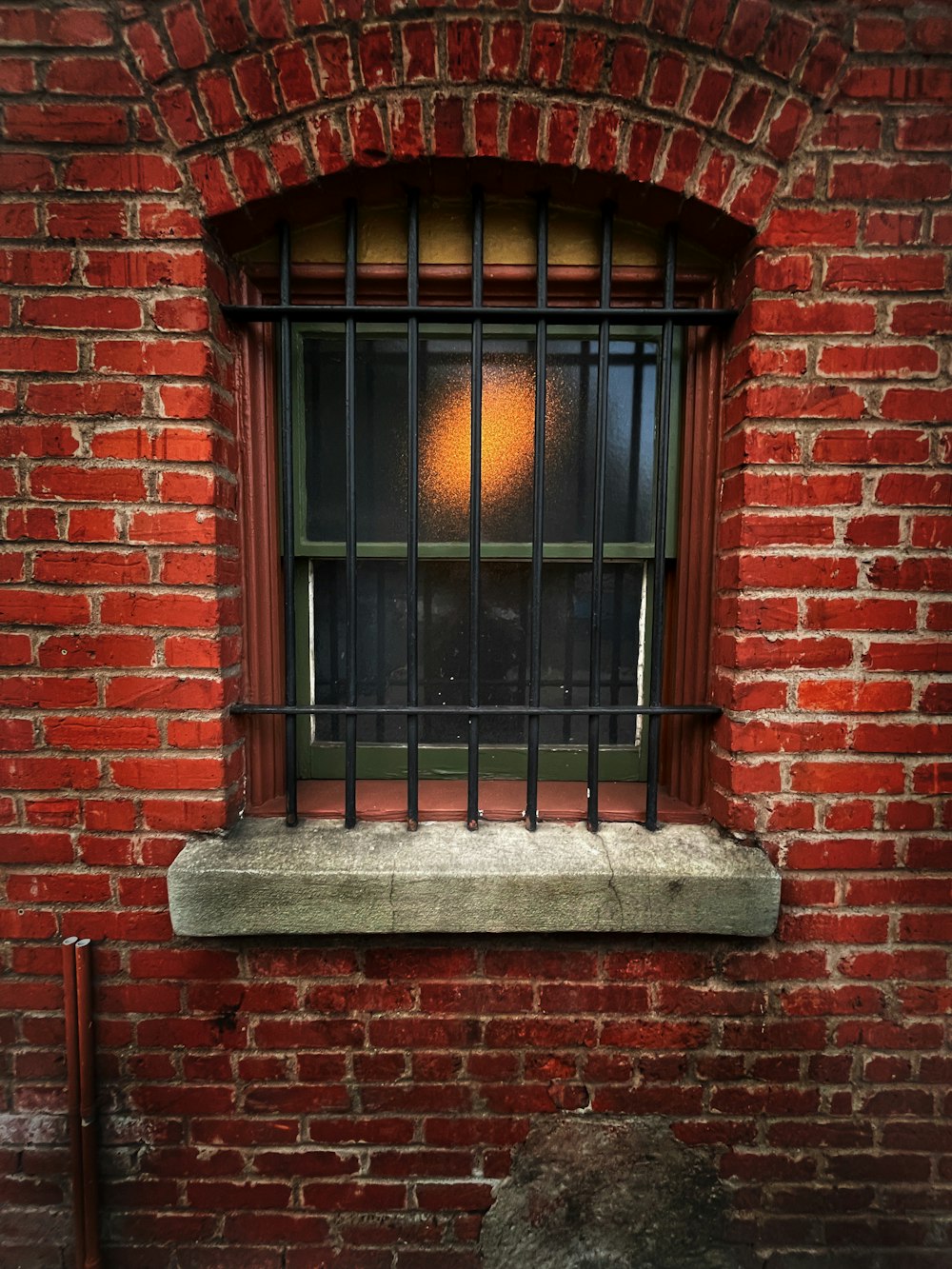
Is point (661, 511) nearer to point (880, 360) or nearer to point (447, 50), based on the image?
point (880, 360)

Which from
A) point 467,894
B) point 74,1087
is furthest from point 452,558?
point 74,1087

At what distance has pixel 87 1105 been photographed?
1391 mm

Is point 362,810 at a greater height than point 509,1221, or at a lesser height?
greater

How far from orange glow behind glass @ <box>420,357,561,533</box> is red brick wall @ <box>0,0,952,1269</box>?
0.50m

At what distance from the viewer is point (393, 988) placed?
1.44 m

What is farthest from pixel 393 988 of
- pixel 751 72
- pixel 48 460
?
pixel 751 72

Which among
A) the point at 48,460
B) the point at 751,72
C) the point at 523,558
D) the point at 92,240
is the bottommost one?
the point at 523,558

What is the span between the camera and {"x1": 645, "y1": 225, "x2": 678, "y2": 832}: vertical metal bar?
4.65 ft

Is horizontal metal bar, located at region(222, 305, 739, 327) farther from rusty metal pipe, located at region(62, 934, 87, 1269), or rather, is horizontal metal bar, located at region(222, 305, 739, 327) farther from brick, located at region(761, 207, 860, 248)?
rusty metal pipe, located at region(62, 934, 87, 1269)

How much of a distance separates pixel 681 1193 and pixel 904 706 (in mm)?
1378

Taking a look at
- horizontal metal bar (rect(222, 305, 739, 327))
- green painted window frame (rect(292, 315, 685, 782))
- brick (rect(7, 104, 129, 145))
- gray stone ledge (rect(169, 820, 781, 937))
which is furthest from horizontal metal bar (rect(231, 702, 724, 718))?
brick (rect(7, 104, 129, 145))

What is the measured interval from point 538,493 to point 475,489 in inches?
6.5

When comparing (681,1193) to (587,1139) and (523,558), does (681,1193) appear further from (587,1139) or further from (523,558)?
(523,558)

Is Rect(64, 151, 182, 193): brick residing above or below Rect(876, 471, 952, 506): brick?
above
